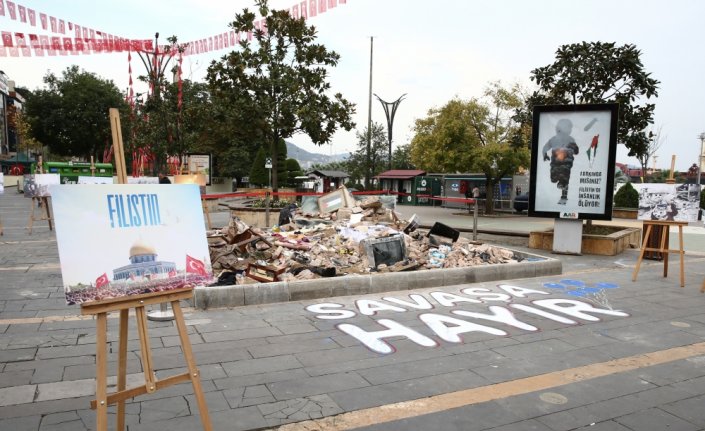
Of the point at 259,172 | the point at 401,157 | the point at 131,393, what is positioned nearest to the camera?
the point at 131,393

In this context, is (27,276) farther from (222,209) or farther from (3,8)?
(222,209)

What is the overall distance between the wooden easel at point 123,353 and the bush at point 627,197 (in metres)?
27.1

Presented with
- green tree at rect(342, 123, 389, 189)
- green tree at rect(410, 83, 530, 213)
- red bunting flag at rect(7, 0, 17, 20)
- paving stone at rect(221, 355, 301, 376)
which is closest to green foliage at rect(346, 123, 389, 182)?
green tree at rect(342, 123, 389, 189)

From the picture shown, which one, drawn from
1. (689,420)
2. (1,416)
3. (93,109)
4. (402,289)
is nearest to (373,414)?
(689,420)

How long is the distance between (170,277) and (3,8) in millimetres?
11841

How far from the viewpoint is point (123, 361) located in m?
3.01

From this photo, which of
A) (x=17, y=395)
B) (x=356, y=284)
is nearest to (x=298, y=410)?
(x=17, y=395)

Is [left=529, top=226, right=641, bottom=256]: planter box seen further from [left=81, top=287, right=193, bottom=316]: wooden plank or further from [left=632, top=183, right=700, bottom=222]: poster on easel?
[left=81, top=287, right=193, bottom=316]: wooden plank

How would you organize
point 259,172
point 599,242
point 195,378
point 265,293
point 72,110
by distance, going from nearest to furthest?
point 195,378 < point 265,293 < point 599,242 < point 259,172 < point 72,110

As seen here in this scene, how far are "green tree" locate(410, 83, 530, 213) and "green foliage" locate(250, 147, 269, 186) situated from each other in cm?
1862

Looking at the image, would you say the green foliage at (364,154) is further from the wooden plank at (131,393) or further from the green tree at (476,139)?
the wooden plank at (131,393)

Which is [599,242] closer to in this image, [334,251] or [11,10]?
[334,251]

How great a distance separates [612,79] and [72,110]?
46.3 m

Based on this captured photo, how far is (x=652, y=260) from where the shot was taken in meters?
11.2
